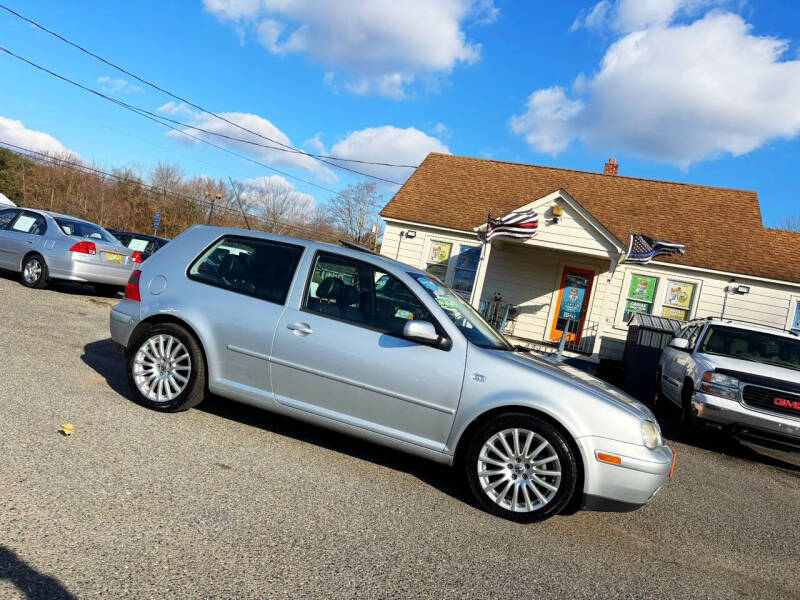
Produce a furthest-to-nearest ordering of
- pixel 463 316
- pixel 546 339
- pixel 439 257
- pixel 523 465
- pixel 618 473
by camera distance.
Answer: pixel 439 257, pixel 546 339, pixel 463 316, pixel 523 465, pixel 618 473

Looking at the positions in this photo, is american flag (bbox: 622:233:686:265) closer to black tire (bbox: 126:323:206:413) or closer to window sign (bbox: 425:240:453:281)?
window sign (bbox: 425:240:453:281)

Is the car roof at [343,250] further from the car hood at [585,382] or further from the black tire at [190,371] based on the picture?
the car hood at [585,382]

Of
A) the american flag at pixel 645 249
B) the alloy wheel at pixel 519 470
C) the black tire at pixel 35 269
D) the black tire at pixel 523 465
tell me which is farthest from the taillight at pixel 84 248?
the american flag at pixel 645 249

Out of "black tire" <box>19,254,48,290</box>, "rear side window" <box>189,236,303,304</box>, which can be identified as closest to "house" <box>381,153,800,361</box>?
"black tire" <box>19,254,48,290</box>

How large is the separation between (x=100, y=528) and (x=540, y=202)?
12844mm

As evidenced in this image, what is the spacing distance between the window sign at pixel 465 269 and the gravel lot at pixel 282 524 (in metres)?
11.8

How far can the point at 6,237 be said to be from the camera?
11086 millimetres

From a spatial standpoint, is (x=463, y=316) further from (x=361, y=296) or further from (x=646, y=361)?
(x=646, y=361)

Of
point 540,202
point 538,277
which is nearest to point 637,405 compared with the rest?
point 540,202

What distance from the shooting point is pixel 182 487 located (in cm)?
355

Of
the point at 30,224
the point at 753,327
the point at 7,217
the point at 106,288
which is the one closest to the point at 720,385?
the point at 753,327

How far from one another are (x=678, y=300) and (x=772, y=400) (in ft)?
31.6

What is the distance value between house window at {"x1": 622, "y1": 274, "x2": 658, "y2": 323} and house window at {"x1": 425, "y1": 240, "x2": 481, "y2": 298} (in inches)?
172

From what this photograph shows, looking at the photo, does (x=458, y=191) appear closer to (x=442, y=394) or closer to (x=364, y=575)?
(x=442, y=394)
